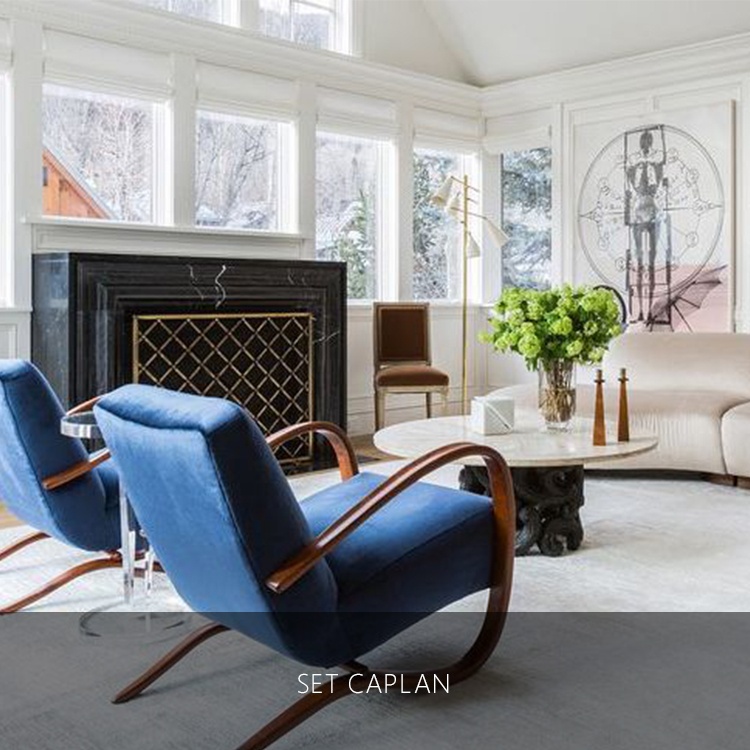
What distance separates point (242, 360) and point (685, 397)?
2.53m

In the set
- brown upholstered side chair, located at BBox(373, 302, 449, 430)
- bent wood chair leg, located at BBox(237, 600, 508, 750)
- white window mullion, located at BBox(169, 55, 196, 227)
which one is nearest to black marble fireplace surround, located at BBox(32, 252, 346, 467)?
white window mullion, located at BBox(169, 55, 196, 227)

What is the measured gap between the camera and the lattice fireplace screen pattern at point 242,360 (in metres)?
5.18

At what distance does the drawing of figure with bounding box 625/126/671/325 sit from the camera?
22.4ft

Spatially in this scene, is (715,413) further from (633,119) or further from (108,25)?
(108,25)

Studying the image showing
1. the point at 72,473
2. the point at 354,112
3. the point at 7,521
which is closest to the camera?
the point at 72,473

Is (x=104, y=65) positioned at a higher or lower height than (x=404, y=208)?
higher

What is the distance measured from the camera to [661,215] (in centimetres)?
683

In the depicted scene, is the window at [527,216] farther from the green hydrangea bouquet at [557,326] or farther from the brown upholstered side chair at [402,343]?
the green hydrangea bouquet at [557,326]

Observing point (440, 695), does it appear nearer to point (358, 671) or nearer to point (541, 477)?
point (358, 671)

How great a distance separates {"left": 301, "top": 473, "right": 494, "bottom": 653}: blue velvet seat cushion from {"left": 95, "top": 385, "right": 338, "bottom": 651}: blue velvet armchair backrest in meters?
0.09

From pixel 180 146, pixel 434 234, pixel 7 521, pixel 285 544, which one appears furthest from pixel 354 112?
pixel 285 544

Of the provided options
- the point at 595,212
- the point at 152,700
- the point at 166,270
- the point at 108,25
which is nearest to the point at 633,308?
the point at 595,212

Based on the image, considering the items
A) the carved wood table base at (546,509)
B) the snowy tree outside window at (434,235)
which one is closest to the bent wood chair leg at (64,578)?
the carved wood table base at (546,509)

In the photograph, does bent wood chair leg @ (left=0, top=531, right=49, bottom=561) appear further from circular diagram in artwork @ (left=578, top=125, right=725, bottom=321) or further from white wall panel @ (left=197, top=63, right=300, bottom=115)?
circular diagram in artwork @ (left=578, top=125, right=725, bottom=321)
